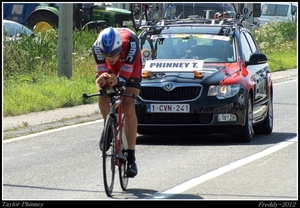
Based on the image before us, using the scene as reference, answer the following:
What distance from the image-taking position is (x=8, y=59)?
22281 mm

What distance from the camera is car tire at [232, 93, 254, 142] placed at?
12805mm

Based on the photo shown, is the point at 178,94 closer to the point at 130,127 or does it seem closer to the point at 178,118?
the point at 178,118

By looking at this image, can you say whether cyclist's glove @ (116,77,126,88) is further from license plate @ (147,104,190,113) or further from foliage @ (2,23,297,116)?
foliage @ (2,23,297,116)

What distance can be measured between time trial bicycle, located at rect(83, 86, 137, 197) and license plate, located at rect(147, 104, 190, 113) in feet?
11.2

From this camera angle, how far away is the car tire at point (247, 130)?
12805 millimetres

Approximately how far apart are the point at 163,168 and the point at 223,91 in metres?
2.42

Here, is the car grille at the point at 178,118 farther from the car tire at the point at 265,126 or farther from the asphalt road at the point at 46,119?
the asphalt road at the point at 46,119

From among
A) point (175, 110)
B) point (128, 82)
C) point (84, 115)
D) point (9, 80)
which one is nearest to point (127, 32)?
point (128, 82)

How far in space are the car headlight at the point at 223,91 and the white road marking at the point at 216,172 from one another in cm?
90

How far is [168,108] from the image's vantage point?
12.6 m

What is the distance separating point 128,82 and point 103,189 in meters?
1.06

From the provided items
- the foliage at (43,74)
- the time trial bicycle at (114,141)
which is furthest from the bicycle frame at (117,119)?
the foliage at (43,74)

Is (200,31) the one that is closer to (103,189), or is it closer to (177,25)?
(177,25)

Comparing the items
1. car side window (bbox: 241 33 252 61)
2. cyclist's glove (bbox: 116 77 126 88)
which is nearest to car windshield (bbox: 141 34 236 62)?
car side window (bbox: 241 33 252 61)
